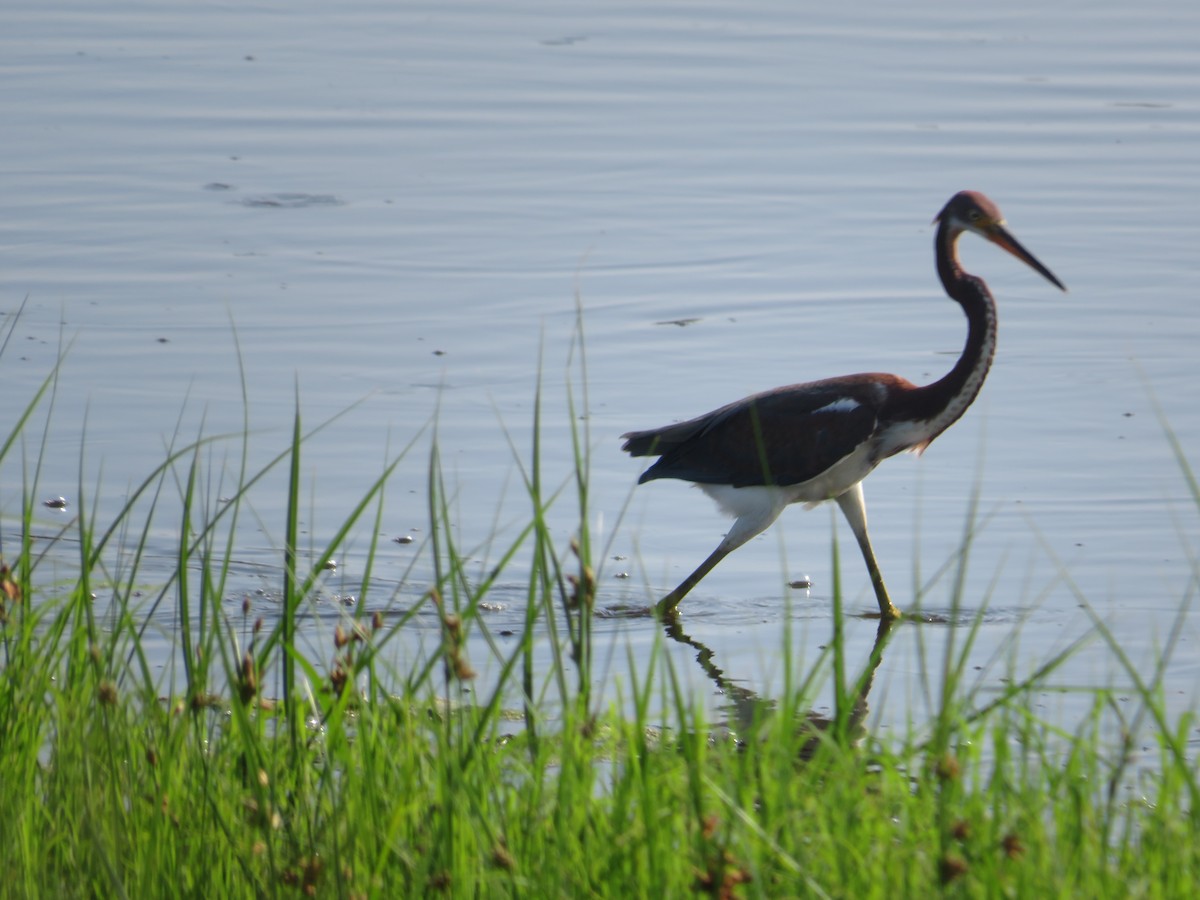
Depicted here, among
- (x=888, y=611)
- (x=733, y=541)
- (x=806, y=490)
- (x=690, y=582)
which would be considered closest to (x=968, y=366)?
(x=806, y=490)

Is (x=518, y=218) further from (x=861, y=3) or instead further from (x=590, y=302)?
(x=861, y=3)

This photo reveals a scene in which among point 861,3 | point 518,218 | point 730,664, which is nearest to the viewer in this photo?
point 730,664

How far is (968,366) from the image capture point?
7.16 metres

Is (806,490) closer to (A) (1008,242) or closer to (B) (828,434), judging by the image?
(B) (828,434)

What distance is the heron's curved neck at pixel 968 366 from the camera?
280 inches

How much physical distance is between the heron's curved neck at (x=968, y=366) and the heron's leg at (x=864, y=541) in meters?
0.36

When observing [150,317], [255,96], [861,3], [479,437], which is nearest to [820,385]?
[479,437]

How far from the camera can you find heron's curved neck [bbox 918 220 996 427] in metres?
7.11

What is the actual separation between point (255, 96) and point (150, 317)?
496 cm

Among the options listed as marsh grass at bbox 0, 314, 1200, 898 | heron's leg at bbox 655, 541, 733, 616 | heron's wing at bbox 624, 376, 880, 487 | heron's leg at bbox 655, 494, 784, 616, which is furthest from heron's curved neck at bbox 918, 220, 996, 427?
marsh grass at bbox 0, 314, 1200, 898

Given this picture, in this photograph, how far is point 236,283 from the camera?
34.3ft

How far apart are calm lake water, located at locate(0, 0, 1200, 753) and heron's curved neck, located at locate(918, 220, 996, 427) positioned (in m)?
0.46

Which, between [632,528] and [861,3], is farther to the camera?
[861,3]

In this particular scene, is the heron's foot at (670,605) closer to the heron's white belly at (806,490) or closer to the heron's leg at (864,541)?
the heron's white belly at (806,490)
